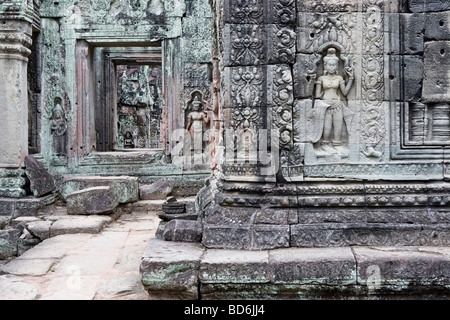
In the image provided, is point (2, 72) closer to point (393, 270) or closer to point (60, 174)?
point (60, 174)


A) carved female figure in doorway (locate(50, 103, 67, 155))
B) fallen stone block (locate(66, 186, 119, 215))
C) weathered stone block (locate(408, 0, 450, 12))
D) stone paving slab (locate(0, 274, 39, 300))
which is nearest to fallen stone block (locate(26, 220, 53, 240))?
fallen stone block (locate(66, 186, 119, 215))

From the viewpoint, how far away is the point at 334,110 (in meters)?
4.02

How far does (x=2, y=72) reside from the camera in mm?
8391

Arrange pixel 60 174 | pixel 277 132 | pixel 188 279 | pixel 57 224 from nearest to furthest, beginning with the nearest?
pixel 188 279, pixel 277 132, pixel 57 224, pixel 60 174

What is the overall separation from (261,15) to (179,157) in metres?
6.36

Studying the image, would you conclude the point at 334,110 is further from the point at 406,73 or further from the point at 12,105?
the point at 12,105

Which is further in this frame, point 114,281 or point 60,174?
point 60,174

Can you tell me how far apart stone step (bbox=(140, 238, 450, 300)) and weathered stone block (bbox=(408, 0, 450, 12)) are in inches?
74.0

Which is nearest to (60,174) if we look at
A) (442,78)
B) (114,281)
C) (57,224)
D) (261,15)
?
(57,224)

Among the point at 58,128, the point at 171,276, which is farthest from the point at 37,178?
the point at 171,276

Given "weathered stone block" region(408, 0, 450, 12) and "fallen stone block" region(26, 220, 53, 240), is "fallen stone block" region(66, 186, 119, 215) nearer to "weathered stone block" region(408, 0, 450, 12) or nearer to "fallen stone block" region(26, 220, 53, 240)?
"fallen stone block" region(26, 220, 53, 240)

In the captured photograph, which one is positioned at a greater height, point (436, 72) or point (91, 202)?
point (436, 72)

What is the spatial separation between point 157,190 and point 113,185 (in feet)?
3.50

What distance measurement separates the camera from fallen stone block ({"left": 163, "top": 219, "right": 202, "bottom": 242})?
411 centimetres
